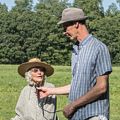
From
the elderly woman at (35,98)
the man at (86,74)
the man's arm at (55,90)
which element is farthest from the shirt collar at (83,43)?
the elderly woman at (35,98)

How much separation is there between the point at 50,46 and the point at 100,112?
85060mm

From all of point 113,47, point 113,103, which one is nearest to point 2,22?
point 113,47

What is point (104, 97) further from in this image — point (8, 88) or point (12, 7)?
point (12, 7)

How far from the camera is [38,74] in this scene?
18.3 feet

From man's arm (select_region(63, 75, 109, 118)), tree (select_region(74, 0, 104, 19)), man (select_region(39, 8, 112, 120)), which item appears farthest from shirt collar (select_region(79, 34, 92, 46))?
tree (select_region(74, 0, 104, 19))

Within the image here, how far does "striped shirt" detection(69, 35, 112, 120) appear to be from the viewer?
4500mm

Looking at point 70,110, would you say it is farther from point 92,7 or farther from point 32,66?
point 92,7

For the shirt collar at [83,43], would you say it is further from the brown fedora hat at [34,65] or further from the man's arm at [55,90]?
the brown fedora hat at [34,65]

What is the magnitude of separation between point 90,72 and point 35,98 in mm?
1176

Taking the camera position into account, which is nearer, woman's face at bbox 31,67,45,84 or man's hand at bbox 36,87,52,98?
man's hand at bbox 36,87,52,98

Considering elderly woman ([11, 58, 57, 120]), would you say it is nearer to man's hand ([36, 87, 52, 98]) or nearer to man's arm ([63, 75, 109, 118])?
man's hand ([36, 87, 52, 98])

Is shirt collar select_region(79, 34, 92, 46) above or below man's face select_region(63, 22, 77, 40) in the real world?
below

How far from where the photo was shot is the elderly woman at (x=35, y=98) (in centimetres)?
549

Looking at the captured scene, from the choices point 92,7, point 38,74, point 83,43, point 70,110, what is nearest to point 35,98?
point 38,74
